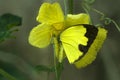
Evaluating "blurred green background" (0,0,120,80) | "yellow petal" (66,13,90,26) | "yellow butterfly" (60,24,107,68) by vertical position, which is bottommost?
"blurred green background" (0,0,120,80)

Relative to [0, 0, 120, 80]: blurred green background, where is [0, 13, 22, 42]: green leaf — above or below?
above

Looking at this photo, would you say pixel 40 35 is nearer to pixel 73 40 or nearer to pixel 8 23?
pixel 73 40

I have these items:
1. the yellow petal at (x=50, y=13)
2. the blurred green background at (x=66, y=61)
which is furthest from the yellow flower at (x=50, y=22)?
the blurred green background at (x=66, y=61)

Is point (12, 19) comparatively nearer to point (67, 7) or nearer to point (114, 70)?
point (67, 7)

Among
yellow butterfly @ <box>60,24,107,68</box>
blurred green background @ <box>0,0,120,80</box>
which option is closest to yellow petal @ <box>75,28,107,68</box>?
yellow butterfly @ <box>60,24,107,68</box>

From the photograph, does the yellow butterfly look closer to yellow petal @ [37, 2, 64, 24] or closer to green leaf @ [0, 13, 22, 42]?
yellow petal @ [37, 2, 64, 24]

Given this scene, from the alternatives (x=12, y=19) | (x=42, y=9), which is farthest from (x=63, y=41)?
(x=12, y=19)

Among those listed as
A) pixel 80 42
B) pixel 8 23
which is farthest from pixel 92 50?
pixel 8 23
